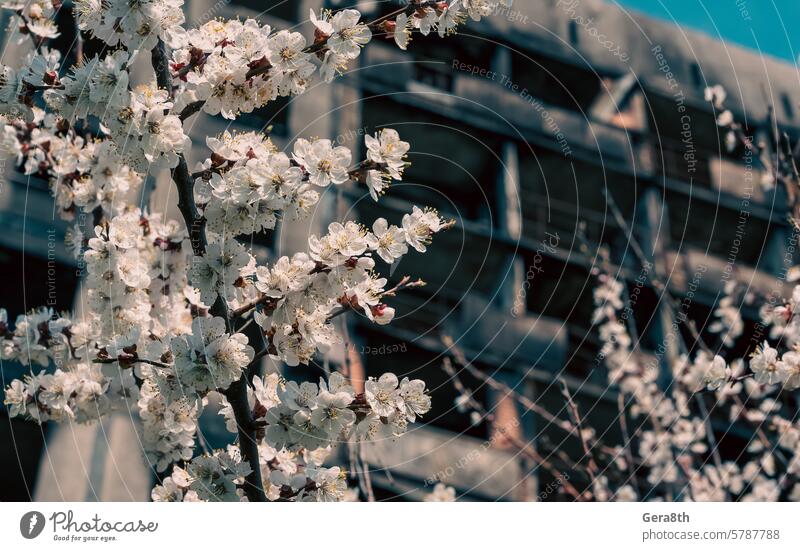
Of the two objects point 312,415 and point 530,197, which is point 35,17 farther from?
point 530,197

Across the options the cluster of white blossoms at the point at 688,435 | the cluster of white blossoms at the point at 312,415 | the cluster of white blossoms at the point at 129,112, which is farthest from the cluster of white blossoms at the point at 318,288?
the cluster of white blossoms at the point at 688,435

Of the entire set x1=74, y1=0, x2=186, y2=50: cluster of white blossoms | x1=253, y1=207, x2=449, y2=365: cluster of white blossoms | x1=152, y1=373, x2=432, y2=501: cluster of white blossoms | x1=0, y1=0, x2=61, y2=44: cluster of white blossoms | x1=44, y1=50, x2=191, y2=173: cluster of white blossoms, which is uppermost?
x1=0, y1=0, x2=61, y2=44: cluster of white blossoms

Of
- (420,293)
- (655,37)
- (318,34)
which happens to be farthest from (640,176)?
(318,34)

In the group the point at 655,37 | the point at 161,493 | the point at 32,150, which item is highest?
the point at 655,37

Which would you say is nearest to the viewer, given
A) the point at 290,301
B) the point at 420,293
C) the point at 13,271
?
the point at 290,301

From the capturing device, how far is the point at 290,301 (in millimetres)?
2188

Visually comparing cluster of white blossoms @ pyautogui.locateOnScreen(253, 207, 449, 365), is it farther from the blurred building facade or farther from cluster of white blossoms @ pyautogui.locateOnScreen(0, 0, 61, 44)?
the blurred building facade

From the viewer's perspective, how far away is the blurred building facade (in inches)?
352

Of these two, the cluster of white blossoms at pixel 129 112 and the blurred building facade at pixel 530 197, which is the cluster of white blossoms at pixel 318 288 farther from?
the blurred building facade at pixel 530 197

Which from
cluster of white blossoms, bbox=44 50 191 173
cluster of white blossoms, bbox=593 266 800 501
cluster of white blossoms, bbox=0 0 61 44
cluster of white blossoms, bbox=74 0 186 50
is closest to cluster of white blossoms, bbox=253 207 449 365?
cluster of white blossoms, bbox=44 50 191 173

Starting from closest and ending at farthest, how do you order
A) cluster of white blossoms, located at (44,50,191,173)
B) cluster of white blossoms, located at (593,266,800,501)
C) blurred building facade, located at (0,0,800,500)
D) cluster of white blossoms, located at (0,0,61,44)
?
1. cluster of white blossoms, located at (44,50,191,173)
2. cluster of white blossoms, located at (0,0,61,44)
3. cluster of white blossoms, located at (593,266,800,501)
4. blurred building facade, located at (0,0,800,500)

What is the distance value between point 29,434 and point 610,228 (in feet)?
25.6

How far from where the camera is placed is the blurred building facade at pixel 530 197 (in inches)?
352
